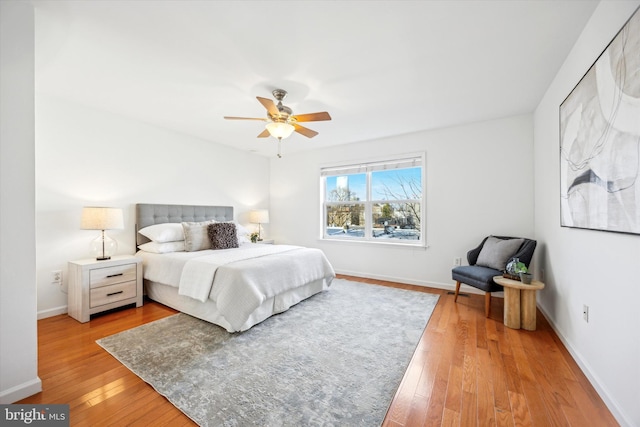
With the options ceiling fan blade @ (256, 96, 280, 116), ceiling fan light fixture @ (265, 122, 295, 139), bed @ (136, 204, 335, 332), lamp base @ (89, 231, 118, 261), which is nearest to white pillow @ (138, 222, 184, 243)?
bed @ (136, 204, 335, 332)

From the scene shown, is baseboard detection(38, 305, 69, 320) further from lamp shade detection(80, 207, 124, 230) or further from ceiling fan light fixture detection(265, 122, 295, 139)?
ceiling fan light fixture detection(265, 122, 295, 139)

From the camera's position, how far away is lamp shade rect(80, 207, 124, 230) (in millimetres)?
2775

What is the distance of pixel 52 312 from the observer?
2.78m

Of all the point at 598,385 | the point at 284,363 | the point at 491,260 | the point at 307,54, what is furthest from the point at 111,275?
the point at 491,260

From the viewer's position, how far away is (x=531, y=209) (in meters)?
3.27

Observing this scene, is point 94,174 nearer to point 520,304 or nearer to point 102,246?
point 102,246

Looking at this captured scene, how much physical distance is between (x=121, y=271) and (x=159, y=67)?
2258 mm

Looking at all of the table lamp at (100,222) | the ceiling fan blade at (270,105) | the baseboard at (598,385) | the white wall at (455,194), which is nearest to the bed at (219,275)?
the table lamp at (100,222)

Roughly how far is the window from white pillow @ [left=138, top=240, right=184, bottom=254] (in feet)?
8.57

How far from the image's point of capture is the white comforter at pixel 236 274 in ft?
7.75

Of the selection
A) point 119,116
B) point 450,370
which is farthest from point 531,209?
point 119,116

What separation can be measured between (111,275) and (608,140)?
173 inches

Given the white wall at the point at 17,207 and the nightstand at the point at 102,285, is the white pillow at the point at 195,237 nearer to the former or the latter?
the nightstand at the point at 102,285

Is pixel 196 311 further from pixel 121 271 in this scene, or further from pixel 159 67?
pixel 159 67
